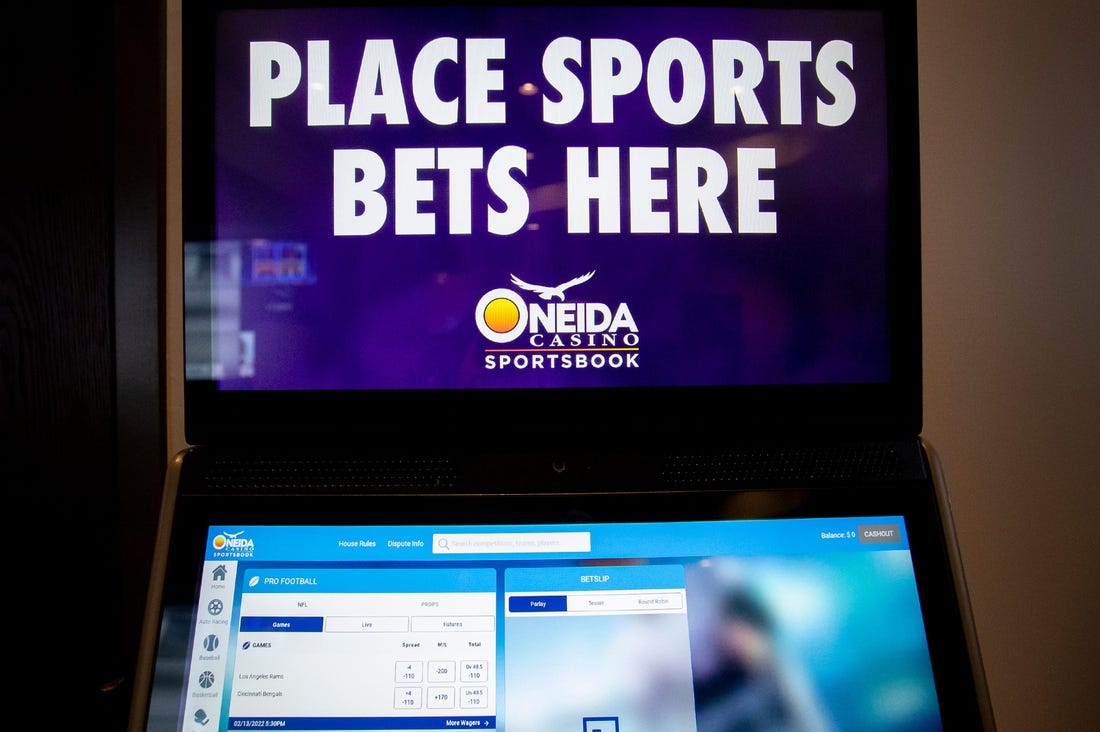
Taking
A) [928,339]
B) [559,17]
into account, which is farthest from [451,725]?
[928,339]

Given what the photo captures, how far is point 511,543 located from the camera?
2.39ft

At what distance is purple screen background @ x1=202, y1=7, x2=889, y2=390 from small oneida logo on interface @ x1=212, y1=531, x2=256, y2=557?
173 millimetres

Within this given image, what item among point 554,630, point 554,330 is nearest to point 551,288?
point 554,330

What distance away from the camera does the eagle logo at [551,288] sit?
76cm

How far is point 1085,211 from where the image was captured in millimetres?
1141

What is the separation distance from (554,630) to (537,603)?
1.3 inches

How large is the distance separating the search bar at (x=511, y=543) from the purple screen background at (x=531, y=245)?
17 cm

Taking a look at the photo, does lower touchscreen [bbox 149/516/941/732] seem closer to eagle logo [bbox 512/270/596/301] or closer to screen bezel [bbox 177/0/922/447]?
screen bezel [bbox 177/0/922/447]

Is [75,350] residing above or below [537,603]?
above

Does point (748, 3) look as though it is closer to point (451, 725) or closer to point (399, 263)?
point (399, 263)

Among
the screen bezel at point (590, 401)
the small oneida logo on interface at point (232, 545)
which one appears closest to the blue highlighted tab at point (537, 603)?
the screen bezel at point (590, 401)

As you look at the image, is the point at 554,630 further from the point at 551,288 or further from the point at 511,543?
the point at 551,288

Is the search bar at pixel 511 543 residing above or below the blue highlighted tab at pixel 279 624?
above

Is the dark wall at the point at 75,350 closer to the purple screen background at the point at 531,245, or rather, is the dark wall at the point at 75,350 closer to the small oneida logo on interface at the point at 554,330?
the purple screen background at the point at 531,245
